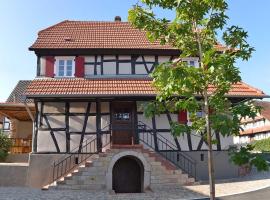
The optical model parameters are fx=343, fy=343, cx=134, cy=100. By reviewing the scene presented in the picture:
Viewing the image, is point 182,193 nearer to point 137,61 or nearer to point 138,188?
point 138,188

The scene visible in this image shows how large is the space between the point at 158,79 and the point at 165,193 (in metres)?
7.05

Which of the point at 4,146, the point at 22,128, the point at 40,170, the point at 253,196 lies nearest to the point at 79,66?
the point at 40,170

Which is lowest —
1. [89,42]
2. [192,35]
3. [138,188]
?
[138,188]

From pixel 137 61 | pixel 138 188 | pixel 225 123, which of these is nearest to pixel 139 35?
pixel 137 61

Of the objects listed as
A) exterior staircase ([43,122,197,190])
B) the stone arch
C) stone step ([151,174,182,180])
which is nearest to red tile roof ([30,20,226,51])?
exterior staircase ([43,122,197,190])

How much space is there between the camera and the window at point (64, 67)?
55.6ft

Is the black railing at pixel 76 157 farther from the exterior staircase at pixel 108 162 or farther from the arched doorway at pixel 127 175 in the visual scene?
the arched doorway at pixel 127 175

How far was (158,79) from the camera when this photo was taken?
19.6 feet

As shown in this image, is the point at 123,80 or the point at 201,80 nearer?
the point at 201,80

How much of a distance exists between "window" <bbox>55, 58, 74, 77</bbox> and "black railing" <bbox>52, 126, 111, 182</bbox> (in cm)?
372

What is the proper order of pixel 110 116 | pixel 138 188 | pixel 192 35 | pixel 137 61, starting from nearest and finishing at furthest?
1. pixel 192 35
2. pixel 138 188
3. pixel 110 116
4. pixel 137 61

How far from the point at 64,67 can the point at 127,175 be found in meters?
6.31

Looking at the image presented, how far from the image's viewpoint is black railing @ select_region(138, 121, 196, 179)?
15391 mm

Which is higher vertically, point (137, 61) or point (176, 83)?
point (137, 61)
